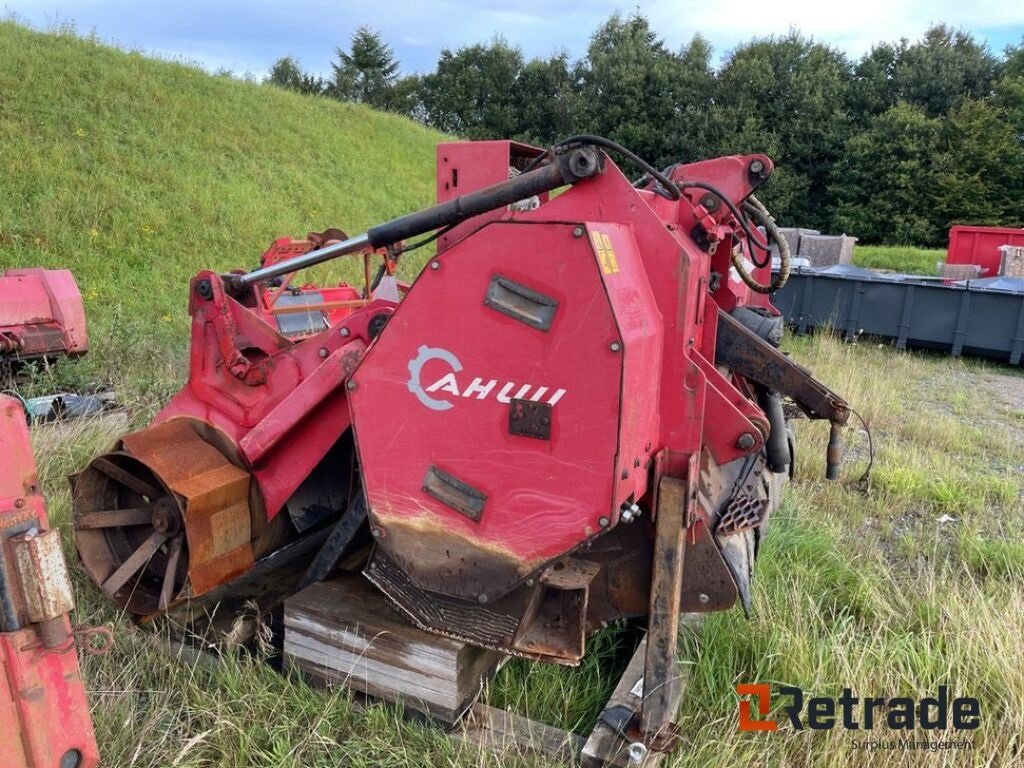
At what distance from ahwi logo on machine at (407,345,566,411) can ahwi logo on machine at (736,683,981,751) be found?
120 cm

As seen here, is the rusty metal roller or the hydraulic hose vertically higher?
the hydraulic hose

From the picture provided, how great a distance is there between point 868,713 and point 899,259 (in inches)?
768

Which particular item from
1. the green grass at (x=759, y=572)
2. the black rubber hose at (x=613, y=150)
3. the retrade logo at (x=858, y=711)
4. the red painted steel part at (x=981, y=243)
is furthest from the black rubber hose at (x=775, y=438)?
the red painted steel part at (x=981, y=243)

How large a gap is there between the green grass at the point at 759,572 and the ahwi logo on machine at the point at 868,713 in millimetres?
42

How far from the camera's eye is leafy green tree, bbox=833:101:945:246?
26.6 meters

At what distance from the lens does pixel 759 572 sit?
323cm

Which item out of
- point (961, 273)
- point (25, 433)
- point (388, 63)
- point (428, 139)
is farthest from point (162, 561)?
point (388, 63)

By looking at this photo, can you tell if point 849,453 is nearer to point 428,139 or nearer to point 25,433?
point 25,433

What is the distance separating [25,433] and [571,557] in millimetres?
1429

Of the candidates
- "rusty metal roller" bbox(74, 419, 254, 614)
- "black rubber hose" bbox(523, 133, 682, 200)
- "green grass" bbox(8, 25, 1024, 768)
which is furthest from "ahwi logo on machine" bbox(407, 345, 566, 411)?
"green grass" bbox(8, 25, 1024, 768)

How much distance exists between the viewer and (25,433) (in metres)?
1.60

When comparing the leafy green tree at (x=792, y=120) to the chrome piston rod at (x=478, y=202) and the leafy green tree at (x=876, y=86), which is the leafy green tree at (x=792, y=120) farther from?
the chrome piston rod at (x=478, y=202)

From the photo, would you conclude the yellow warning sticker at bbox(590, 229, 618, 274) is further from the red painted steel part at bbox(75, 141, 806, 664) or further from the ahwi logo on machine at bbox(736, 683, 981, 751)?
the ahwi logo on machine at bbox(736, 683, 981, 751)

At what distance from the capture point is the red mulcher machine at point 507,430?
1.99 m
